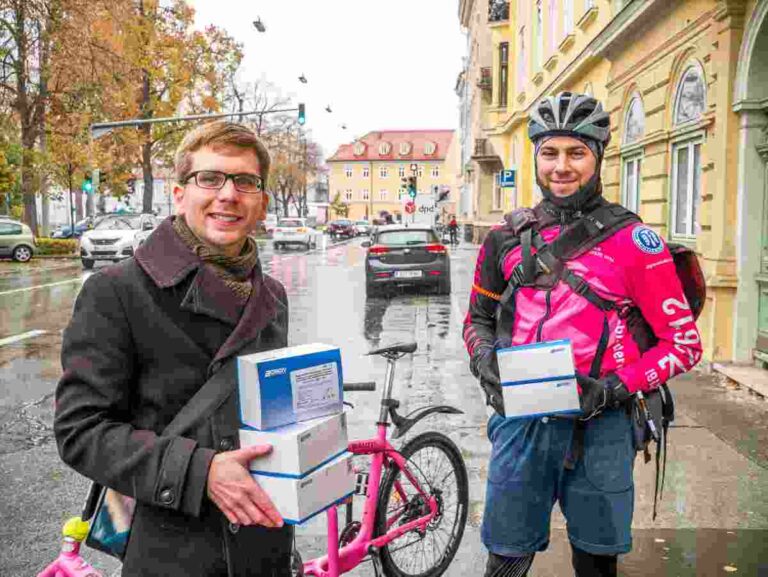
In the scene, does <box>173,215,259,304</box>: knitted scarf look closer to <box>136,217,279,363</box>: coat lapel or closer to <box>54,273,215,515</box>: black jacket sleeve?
<box>136,217,279,363</box>: coat lapel

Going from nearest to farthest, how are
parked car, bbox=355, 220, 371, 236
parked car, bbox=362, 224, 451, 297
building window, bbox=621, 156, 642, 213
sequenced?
building window, bbox=621, 156, 642, 213 → parked car, bbox=362, 224, 451, 297 → parked car, bbox=355, 220, 371, 236

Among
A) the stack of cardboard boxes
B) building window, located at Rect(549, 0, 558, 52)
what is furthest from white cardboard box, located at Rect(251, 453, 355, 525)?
building window, located at Rect(549, 0, 558, 52)

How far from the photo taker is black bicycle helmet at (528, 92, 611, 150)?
256cm

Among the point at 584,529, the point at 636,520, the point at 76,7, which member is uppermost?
the point at 76,7

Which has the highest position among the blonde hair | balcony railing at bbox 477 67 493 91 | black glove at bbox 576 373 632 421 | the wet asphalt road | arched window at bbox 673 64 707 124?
balcony railing at bbox 477 67 493 91

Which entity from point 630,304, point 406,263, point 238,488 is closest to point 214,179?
point 238,488

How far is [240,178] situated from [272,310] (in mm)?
349

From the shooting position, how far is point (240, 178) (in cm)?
203

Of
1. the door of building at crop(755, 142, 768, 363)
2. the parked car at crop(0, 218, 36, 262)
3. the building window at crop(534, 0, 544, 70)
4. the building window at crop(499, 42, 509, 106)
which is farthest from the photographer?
the building window at crop(499, 42, 509, 106)

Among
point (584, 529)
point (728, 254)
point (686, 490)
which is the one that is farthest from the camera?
point (728, 254)

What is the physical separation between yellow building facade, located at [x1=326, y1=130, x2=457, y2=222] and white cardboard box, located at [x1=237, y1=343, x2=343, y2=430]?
373ft

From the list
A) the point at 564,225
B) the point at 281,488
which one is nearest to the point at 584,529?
the point at 564,225

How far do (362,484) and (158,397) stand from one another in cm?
177

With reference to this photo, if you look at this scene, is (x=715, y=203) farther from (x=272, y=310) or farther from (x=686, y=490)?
(x=272, y=310)
